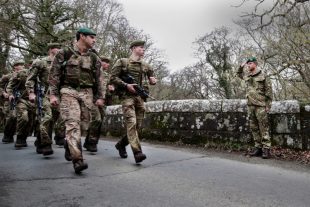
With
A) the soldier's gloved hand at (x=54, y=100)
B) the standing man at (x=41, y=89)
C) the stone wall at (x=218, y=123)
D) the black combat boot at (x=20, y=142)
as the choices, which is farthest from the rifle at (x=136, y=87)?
the black combat boot at (x=20, y=142)

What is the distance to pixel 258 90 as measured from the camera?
7797 mm

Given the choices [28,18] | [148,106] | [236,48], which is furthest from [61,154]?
[236,48]

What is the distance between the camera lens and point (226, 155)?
7.71 m

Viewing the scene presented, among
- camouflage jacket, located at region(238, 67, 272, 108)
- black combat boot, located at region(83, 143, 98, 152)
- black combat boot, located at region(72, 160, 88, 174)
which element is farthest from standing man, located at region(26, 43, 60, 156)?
camouflage jacket, located at region(238, 67, 272, 108)

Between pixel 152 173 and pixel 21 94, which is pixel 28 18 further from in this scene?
pixel 152 173

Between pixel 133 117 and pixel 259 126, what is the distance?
2.65 metres

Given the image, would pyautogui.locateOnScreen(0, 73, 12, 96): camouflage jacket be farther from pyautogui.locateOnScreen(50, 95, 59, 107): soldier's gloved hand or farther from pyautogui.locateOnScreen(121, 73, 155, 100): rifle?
pyautogui.locateOnScreen(50, 95, 59, 107): soldier's gloved hand

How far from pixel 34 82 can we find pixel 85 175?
10.2 ft

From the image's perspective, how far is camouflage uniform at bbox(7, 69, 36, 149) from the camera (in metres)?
8.51

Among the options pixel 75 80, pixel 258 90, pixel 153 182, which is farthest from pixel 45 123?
pixel 258 90

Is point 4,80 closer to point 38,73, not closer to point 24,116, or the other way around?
point 24,116

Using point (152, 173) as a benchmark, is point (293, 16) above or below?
above

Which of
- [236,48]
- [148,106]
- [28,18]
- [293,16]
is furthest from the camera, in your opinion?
[236,48]

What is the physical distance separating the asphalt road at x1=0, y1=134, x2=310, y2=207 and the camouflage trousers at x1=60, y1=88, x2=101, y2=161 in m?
0.36
